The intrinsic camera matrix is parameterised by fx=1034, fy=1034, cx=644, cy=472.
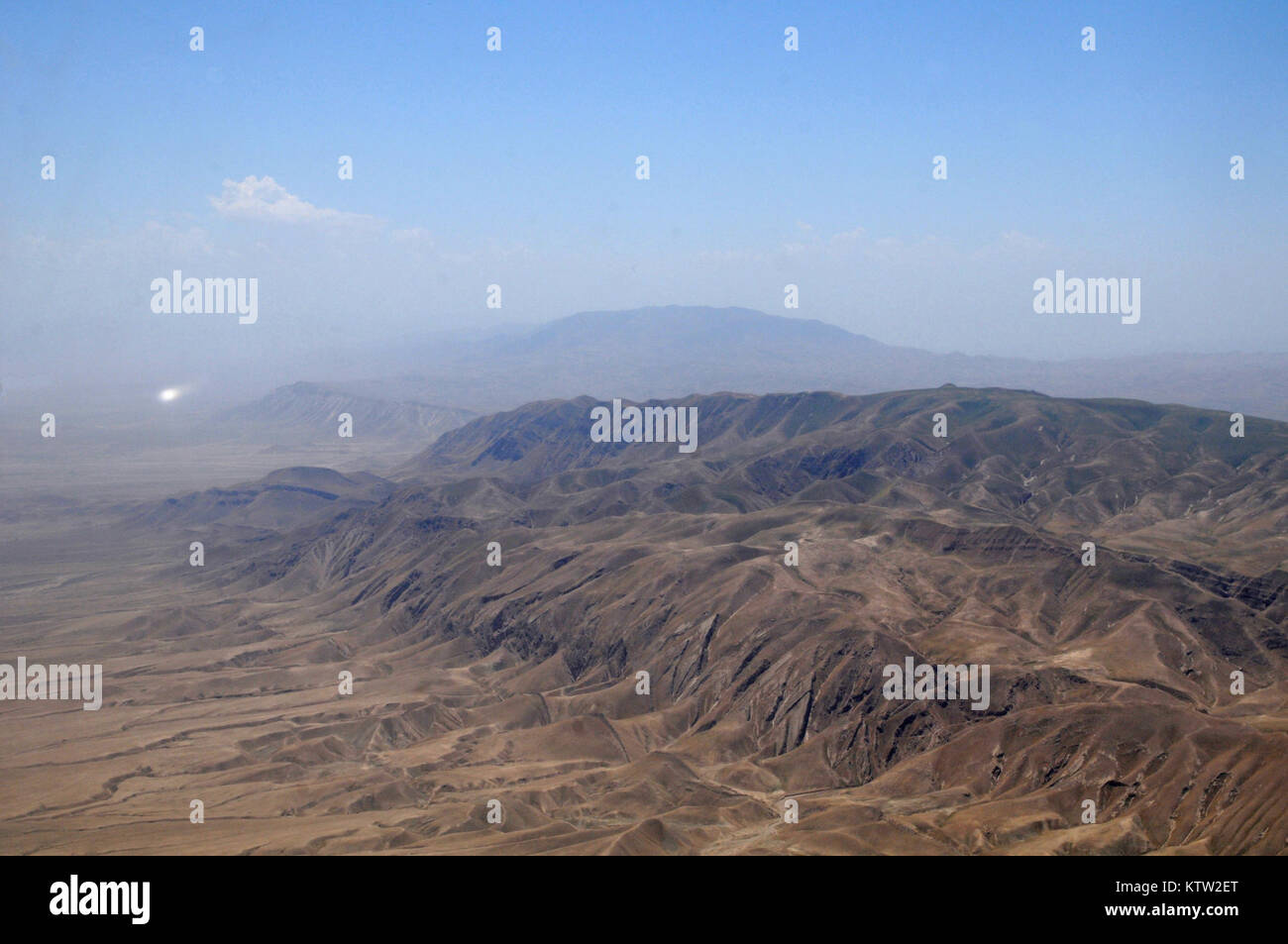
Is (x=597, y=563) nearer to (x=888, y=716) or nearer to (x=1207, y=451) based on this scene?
(x=888, y=716)

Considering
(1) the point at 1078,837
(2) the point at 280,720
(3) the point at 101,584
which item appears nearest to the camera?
(1) the point at 1078,837

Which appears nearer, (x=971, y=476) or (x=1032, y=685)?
(x=1032, y=685)

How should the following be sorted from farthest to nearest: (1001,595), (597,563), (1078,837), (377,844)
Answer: (597,563) → (1001,595) → (377,844) → (1078,837)

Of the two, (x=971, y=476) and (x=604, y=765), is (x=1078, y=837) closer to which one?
(x=604, y=765)

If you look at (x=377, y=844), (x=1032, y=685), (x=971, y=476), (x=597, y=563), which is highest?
(x=971, y=476)

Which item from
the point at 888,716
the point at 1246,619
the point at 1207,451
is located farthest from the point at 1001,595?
the point at 1207,451

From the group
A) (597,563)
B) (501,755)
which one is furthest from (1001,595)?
(501,755)

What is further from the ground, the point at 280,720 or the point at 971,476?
the point at 971,476
